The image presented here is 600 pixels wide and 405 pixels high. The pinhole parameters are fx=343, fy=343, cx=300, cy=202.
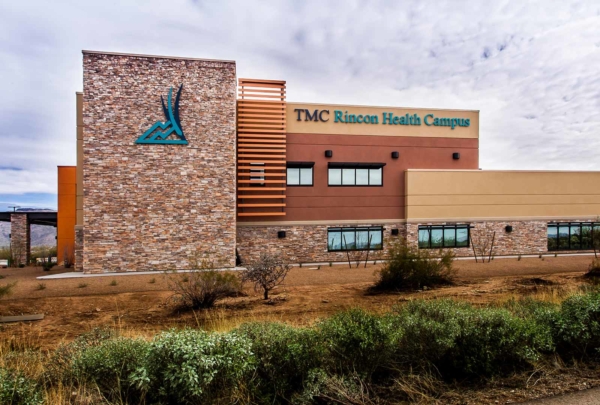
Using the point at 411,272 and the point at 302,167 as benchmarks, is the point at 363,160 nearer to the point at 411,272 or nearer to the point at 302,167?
the point at 302,167

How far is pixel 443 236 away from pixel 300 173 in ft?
30.8

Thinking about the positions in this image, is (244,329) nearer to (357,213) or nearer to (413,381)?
(413,381)

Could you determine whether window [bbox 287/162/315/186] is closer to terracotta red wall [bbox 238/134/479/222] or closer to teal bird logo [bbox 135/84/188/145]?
terracotta red wall [bbox 238/134/479/222]

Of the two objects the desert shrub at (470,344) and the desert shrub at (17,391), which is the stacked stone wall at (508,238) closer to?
the desert shrub at (470,344)

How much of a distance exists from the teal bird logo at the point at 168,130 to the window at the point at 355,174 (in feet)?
27.0

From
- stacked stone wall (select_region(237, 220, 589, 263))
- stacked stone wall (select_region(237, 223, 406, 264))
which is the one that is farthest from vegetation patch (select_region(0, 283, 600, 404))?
stacked stone wall (select_region(237, 223, 406, 264))

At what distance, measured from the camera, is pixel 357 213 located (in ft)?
65.2

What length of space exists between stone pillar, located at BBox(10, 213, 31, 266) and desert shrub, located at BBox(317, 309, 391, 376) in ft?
83.6

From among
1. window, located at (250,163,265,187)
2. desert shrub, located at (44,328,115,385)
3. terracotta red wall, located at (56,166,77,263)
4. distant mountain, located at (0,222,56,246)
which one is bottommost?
distant mountain, located at (0,222,56,246)

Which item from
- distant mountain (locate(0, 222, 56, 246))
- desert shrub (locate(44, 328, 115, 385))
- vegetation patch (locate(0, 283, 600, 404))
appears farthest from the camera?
distant mountain (locate(0, 222, 56, 246))

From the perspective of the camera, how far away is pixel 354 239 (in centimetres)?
1984

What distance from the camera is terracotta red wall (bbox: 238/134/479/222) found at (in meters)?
19.2

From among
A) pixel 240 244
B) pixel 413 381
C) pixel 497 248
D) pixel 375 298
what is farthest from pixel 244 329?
pixel 497 248

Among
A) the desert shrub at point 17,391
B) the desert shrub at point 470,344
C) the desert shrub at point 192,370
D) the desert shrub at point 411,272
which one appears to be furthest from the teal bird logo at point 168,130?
the desert shrub at point 470,344
